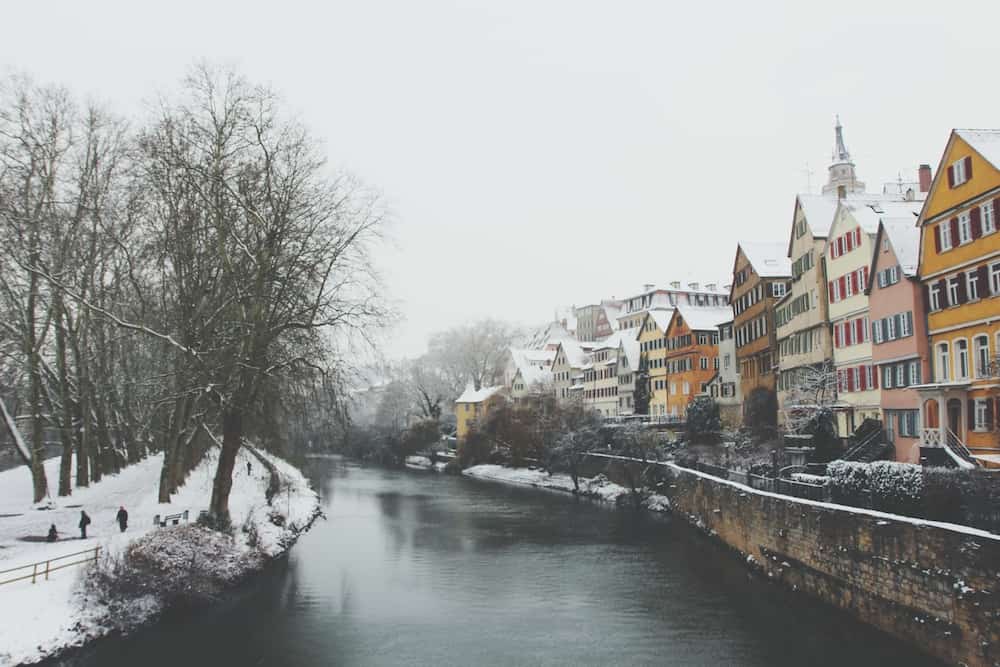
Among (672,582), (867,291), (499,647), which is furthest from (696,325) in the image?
(499,647)

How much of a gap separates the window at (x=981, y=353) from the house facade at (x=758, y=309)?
1769 cm

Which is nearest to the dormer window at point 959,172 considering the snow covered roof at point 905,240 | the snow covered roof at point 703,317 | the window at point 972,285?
the window at point 972,285

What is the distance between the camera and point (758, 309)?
147ft

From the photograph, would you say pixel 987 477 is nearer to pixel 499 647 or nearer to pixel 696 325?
pixel 499 647

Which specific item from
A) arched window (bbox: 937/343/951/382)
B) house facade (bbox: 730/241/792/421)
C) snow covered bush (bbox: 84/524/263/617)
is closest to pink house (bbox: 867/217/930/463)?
arched window (bbox: 937/343/951/382)

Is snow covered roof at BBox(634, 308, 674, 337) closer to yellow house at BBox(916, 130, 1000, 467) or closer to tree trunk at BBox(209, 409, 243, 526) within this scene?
yellow house at BBox(916, 130, 1000, 467)

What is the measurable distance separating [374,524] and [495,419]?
3209 cm

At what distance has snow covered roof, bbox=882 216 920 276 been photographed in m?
27.9

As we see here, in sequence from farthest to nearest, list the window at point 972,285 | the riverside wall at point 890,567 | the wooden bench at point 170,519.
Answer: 1. the window at point 972,285
2. the wooden bench at point 170,519
3. the riverside wall at point 890,567

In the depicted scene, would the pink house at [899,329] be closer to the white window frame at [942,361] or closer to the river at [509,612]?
the white window frame at [942,361]

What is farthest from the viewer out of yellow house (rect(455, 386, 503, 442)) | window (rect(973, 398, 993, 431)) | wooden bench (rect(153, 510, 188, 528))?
yellow house (rect(455, 386, 503, 442))

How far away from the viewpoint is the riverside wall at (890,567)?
45.5 ft

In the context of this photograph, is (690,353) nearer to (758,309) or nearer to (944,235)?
(758,309)

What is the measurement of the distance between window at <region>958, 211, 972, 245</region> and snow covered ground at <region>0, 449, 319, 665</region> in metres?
23.6
